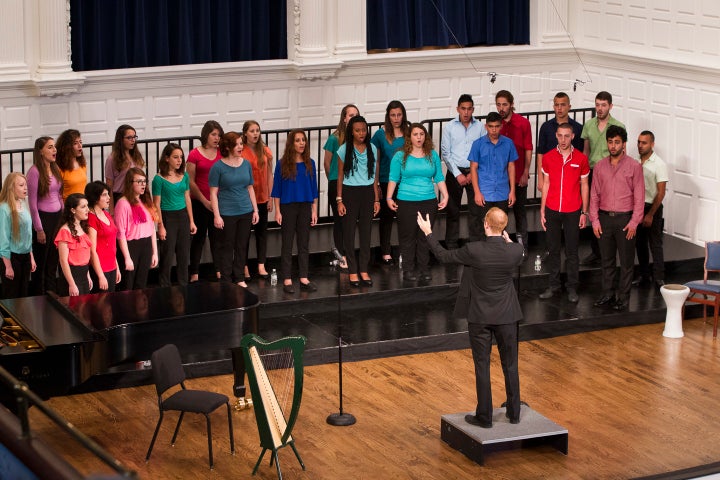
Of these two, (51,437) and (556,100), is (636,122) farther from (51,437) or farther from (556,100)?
(51,437)

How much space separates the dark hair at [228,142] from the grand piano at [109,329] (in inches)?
66.0

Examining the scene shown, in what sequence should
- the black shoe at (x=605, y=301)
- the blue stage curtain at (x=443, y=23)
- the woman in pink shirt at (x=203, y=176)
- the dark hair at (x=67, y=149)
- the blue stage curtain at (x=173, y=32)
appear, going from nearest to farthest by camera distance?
the dark hair at (x=67, y=149), the woman in pink shirt at (x=203, y=176), the black shoe at (x=605, y=301), the blue stage curtain at (x=173, y=32), the blue stage curtain at (x=443, y=23)

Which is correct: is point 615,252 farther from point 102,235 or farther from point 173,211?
point 102,235

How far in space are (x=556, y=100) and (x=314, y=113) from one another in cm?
246

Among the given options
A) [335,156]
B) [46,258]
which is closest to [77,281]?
[46,258]

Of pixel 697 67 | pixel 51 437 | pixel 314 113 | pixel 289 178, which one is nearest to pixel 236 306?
pixel 51 437

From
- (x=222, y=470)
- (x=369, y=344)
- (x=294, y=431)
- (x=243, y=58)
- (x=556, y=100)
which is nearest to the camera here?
(x=222, y=470)

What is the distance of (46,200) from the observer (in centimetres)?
1023

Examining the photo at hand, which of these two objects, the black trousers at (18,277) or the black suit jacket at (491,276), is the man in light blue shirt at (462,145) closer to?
the black suit jacket at (491,276)

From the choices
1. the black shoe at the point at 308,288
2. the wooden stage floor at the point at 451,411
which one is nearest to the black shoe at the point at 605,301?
the wooden stage floor at the point at 451,411

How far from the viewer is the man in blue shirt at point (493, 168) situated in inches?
448

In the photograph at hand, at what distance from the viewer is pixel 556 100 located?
12.0 meters

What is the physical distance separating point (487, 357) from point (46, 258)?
379 cm

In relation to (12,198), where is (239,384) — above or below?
below
